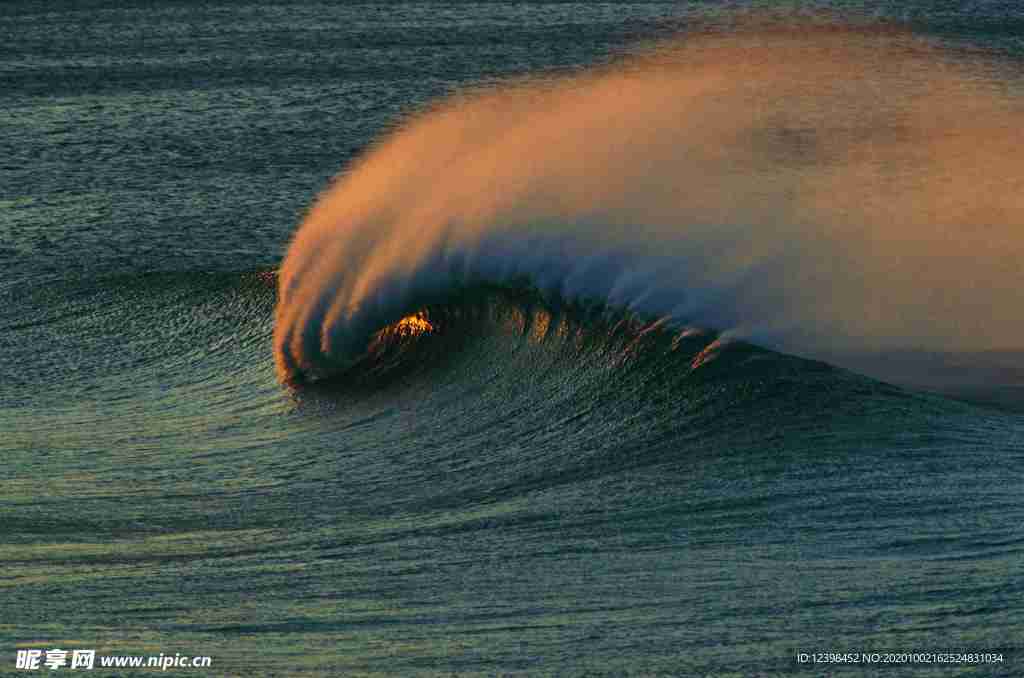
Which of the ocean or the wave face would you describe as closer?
the ocean

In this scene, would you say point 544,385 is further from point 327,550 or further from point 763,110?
point 763,110

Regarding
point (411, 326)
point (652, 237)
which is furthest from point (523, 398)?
point (652, 237)

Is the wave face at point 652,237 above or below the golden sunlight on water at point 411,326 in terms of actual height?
above

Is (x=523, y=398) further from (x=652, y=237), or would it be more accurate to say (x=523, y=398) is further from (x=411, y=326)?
(x=652, y=237)

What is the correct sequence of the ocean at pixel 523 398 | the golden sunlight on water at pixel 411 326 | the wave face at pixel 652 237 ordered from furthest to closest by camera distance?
the golden sunlight on water at pixel 411 326, the wave face at pixel 652 237, the ocean at pixel 523 398

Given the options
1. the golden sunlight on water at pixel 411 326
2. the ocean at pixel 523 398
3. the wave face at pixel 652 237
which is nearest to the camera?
the ocean at pixel 523 398

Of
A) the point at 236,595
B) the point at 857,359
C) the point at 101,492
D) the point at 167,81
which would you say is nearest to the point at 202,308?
the point at 101,492
